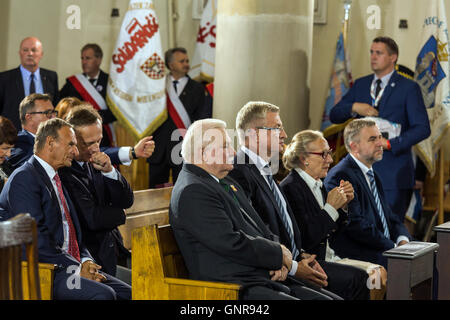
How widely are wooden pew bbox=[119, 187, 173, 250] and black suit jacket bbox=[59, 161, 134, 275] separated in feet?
0.79

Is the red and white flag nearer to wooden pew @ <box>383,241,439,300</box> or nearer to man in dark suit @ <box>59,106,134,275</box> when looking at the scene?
man in dark suit @ <box>59,106,134,275</box>

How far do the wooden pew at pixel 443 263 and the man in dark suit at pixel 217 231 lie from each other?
0.74 meters

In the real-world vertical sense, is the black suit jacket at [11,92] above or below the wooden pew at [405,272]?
above

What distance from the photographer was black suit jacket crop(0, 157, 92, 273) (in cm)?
344

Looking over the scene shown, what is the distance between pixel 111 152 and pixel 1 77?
2046mm

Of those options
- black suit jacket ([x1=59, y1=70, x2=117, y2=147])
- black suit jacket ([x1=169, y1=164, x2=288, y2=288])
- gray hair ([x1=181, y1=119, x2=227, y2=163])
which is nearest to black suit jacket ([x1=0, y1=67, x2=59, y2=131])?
black suit jacket ([x1=59, y1=70, x2=117, y2=147])

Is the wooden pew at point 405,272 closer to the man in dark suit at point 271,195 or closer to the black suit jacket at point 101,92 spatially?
the man in dark suit at point 271,195

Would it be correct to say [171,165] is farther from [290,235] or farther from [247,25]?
[290,235]

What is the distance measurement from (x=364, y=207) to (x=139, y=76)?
2.90 m

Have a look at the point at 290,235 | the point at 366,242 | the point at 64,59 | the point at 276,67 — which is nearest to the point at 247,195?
the point at 290,235

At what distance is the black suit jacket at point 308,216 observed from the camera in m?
4.18

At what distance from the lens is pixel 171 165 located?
22.3ft

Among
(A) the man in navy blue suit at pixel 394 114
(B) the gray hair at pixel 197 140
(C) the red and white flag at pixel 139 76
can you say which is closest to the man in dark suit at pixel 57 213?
(B) the gray hair at pixel 197 140

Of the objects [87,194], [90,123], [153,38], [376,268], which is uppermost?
[153,38]
